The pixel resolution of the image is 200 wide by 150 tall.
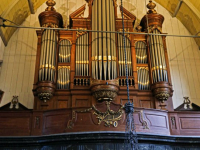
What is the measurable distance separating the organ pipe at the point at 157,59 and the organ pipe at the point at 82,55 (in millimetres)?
2661

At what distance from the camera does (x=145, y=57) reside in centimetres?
1230

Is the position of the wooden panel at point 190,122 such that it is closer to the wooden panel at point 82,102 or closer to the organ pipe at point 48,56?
the wooden panel at point 82,102

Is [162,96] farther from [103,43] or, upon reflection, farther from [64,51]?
[64,51]

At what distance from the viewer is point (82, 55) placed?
1190 cm

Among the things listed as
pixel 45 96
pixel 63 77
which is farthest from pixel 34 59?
pixel 45 96

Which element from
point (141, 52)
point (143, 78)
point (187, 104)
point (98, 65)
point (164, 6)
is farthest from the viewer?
point (164, 6)

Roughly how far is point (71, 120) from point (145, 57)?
4444mm

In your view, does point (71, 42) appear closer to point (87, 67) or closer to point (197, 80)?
point (87, 67)

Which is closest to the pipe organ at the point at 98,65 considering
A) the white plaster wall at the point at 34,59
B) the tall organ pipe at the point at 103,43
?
the tall organ pipe at the point at 103,43

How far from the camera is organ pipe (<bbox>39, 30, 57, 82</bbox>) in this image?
11.3 metres

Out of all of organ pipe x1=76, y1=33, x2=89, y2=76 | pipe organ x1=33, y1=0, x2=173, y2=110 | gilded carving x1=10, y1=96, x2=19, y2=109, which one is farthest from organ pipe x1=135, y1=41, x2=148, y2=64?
gilded carving x1=10, y1=96, x2=19, y2=109

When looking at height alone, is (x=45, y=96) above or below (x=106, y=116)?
above

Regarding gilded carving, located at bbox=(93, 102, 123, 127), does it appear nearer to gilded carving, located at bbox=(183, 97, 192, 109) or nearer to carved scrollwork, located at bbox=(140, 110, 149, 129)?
carved scrollwork, located at bbox=(140, 110, 149, 129)

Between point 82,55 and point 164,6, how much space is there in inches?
219
